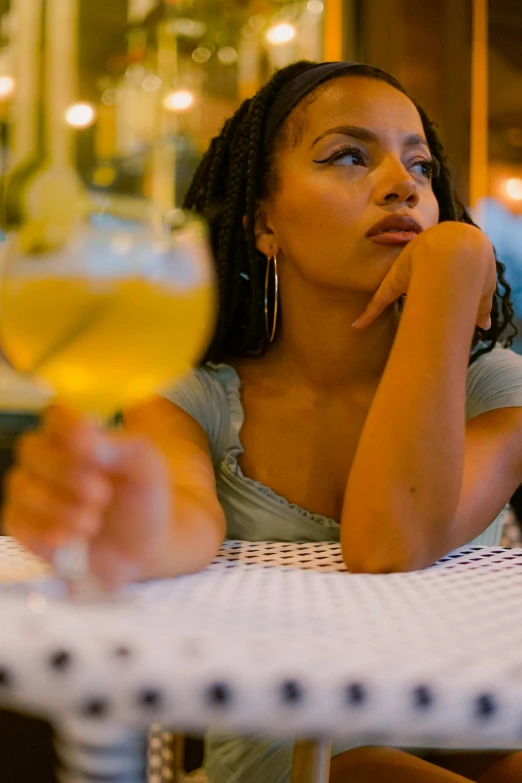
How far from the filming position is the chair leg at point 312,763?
2.02ft

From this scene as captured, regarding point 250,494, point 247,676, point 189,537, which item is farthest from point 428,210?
point 247,676

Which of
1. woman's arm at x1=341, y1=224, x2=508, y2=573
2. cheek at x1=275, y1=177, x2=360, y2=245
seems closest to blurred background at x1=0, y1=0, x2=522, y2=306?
cheek at x1=275, y1=177, x2=360, y2=245

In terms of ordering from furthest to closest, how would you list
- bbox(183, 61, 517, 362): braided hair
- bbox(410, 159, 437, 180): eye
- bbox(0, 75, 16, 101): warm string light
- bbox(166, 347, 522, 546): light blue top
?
bbox(0, 75, 16, 101): warm string light, bbox(183, 61, 517, 362): braided hair, bbox(410, 159, 437, 180): eye, bbox(166, 347, 522, 546): light blue top

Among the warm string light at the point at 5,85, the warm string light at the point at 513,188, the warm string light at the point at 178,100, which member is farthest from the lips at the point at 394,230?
the warm string light at the point at 5,85

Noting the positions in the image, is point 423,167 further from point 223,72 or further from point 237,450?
point 223,72

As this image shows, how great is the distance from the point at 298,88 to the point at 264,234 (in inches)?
9.4

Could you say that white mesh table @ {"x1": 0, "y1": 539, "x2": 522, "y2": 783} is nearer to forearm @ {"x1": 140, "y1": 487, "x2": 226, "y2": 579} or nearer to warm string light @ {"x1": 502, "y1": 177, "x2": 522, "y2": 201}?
forearm @ {"x1": 140, "y1": 487, "x2": 226, "y2": 579}

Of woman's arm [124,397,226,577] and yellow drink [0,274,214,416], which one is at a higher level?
yellow drink [0,274,214,416]

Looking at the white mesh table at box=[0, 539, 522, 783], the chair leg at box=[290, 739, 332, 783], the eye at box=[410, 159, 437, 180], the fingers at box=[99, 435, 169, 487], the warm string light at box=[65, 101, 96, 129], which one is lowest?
the chair leg at box=[290, 739, 332, 783]

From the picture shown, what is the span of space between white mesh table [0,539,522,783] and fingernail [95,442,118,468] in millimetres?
94

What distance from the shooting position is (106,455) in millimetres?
499

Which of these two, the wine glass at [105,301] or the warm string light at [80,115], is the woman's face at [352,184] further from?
the warm string light at [80,115]

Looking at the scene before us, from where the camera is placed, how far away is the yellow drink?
557mm

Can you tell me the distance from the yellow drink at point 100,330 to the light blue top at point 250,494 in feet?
1.64
